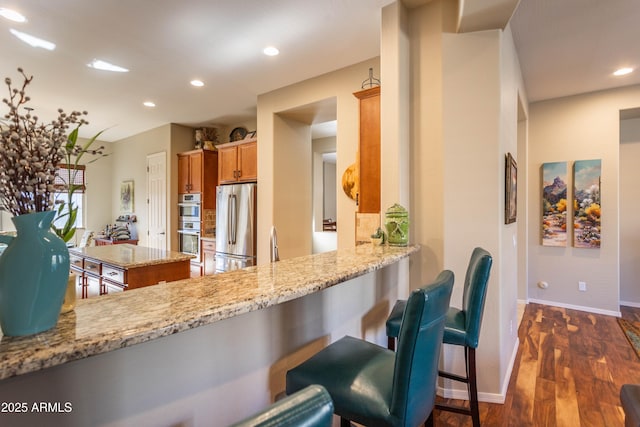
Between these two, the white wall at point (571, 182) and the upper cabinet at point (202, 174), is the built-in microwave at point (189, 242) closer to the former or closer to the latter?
the upper cabinet at point (202, 174)

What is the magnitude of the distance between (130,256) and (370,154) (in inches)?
95.3

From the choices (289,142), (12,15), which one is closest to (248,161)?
(289,142)

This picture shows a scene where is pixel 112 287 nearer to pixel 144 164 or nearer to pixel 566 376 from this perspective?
pixel 566 376

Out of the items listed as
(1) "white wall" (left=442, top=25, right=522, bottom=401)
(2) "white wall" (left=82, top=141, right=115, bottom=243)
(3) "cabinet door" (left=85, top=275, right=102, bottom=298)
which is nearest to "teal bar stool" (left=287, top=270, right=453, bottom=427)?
(1) "white wall" (left=442, top=25, right=522, bottom=401)

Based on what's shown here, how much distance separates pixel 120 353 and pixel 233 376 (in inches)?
16.3

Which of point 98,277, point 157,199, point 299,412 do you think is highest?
point 157,199

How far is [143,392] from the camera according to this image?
2.88 feet

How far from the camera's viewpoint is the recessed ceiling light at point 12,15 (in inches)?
91.9

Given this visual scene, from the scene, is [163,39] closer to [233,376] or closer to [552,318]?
[233,376]

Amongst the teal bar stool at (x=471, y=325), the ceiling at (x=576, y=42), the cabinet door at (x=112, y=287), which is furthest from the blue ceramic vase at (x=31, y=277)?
the ceiling at (x=576, y=42)

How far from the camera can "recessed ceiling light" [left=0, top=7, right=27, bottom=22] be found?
2.33 meters

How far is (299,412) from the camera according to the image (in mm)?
462

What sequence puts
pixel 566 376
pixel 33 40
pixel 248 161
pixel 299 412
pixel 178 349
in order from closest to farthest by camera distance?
pixel 299 412
pixel 178 349
pixel 566 376
pixel 33 40
pixel 248 161

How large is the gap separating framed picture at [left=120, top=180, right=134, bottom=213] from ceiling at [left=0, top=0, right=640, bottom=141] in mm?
2468
